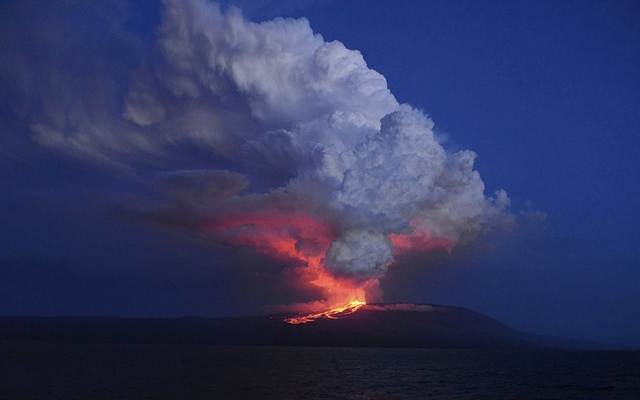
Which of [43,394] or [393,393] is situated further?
[393,393]

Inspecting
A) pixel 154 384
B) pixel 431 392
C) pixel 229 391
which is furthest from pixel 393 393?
pixel 154 384

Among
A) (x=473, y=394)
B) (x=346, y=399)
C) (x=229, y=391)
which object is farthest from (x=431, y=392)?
(x=229, y=391)

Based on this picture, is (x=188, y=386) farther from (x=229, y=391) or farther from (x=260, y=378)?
(x=260, y=378)

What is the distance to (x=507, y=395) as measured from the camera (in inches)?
3312

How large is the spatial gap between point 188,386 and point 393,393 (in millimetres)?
33276

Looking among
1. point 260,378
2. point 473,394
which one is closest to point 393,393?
point 473,394

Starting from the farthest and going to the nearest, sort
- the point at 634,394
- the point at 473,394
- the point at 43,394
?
the point at 634,394, the point at 473,394, the point at 43,394

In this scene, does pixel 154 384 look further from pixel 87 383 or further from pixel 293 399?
pixel 293 399

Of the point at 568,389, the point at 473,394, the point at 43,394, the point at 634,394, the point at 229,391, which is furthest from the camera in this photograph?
the point at 568,389

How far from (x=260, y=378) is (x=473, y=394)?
4149cm

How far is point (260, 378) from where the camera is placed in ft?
334

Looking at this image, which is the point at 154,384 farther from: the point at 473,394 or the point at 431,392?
the point at 473,394

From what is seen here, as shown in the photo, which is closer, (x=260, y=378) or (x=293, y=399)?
(x=293, y=399)

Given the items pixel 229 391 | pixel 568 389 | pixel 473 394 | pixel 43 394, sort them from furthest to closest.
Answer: pixel 568 389 → pixel 473 394 → pixel 229 391 → pixel 43 394
